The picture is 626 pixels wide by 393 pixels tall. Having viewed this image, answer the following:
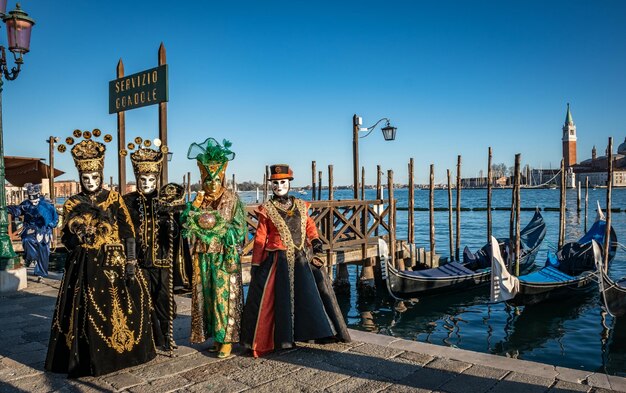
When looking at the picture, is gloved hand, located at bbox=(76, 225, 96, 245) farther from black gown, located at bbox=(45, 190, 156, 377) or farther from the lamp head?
the lamp head

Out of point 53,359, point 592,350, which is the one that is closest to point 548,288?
point 592,350

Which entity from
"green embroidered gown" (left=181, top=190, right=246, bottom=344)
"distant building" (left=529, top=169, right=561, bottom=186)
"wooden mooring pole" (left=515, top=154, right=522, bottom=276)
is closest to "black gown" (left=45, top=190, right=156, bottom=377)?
"green embroidered gown" (left=181, top=190, right=246, bottom=344)

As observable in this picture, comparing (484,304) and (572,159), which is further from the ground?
(572,159)

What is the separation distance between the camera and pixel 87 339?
3.52 m

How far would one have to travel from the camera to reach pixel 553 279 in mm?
10703

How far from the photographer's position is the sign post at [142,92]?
5.51 m

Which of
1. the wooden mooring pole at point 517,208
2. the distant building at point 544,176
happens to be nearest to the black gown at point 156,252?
the wooden mooring pole at point 517,208

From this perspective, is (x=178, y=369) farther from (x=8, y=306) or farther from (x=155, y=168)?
(x=8, y=306)

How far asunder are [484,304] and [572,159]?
414 ft

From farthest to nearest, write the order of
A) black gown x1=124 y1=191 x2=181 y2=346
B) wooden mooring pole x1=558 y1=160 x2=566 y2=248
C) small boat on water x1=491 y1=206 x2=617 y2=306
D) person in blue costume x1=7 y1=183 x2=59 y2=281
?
wooden mooring pole x1=558 y1=160 x2=566 y2=248 < small boat on water x1=491 y1=206 x2=617 y2=306 < person in blue costume x1=7 y1=183 x2=59 y2=281 < black gown x1=124 y1=191 x2=181 y2=346

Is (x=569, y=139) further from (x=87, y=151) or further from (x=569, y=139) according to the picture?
(x=87, y=151)

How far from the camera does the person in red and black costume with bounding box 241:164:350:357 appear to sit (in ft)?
13.4

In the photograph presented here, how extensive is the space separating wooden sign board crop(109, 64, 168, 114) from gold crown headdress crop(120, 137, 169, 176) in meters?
1.36

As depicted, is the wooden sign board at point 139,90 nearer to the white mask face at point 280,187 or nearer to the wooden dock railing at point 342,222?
the white mask face at point 280,187
